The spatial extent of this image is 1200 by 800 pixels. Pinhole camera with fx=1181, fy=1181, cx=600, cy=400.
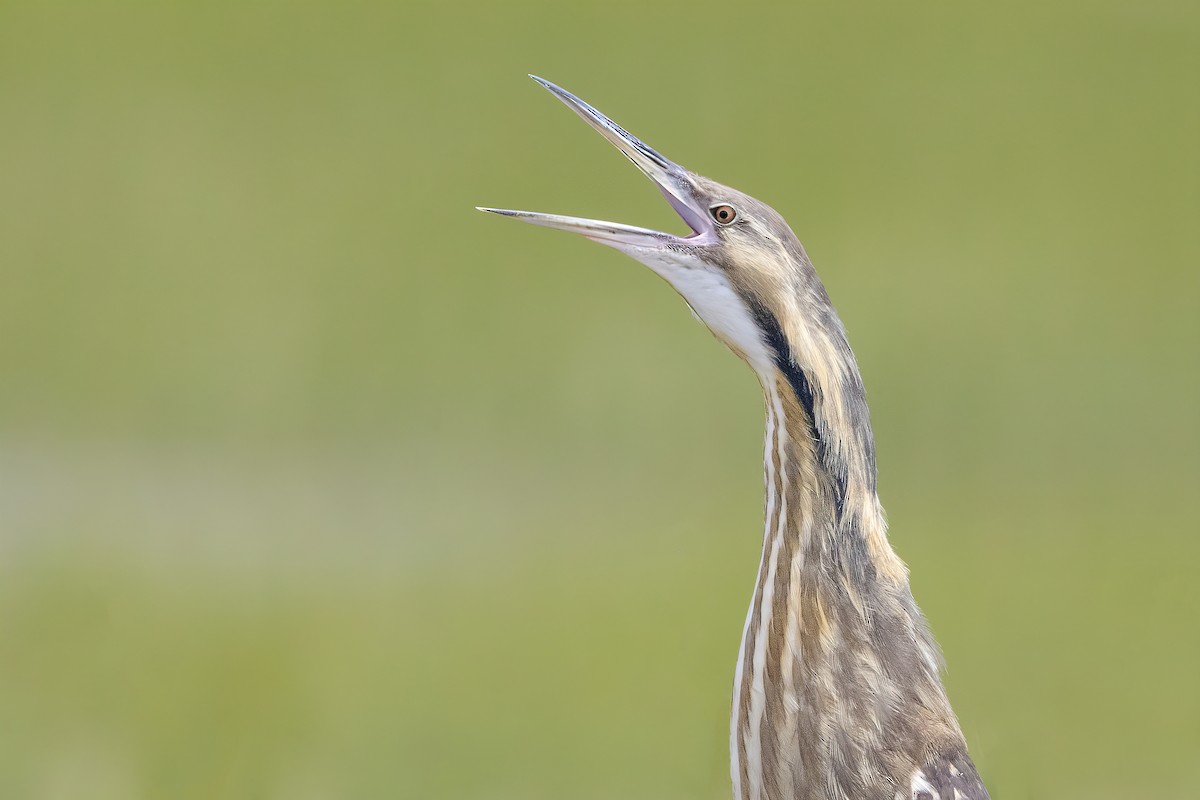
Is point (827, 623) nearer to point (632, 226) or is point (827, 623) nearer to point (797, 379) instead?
point (797, 379)

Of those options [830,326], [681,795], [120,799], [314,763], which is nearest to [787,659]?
[830,326]

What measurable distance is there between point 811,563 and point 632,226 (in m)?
0.31

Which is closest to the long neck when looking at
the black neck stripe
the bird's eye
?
the black neck stripe

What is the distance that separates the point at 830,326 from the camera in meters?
0.92

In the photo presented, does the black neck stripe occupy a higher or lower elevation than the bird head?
lower

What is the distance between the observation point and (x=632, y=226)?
972 mm

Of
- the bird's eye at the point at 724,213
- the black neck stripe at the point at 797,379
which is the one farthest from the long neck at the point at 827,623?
the bird's eye at the point at 724,213

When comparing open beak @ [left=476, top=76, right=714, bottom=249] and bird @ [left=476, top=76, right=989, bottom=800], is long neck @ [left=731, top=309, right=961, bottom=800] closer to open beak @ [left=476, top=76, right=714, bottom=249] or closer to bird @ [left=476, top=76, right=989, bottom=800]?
bird @ [left=476, top=76, right=989, bottom=800]

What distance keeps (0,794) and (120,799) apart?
0.14m

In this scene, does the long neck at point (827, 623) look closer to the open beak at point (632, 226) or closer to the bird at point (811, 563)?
the bird at point (811, 563)

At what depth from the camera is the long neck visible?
3.00 feet

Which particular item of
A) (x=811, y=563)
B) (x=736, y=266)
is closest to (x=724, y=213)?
(x=736, y=266)

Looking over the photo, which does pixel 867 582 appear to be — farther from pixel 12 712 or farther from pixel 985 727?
pixel 12 712

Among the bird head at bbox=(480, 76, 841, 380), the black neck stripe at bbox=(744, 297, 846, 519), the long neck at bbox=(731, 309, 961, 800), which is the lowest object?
the long neck at bbox=(731, 309, 961, 800)
